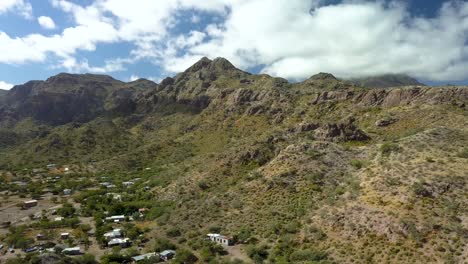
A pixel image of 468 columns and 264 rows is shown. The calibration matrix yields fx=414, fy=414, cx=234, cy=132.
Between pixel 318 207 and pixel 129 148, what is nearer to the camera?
pixel 318 207

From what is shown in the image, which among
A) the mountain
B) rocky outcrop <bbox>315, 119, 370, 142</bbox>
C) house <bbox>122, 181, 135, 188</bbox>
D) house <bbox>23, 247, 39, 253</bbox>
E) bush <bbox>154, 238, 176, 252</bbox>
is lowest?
house <bbox>23, 247, 39, 253</bbox>

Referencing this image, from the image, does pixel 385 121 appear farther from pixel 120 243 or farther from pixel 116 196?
pixel 116 196

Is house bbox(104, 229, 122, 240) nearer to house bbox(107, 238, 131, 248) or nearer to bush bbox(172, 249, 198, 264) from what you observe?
house bbox(107, 238, 131, 248)

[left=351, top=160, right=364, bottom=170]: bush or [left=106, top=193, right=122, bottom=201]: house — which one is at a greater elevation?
[left=351, top=160, right=364, bottom=170]: bush

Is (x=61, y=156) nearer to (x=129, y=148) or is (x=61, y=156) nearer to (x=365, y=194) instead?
(x=129, y=148)

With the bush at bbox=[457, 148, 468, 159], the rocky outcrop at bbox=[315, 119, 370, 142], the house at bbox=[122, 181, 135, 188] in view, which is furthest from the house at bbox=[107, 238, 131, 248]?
the bush at bbox=[457, 148, 468, 159]

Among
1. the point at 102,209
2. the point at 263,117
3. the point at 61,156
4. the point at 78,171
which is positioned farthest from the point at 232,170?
the point at 61,156

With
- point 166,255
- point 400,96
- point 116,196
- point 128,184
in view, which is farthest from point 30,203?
point 400,96
